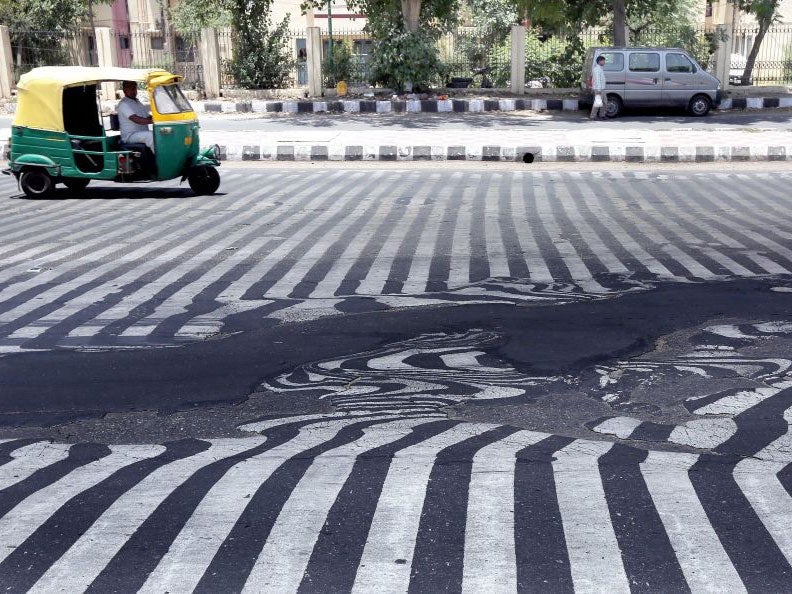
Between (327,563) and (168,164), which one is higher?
(168,164)

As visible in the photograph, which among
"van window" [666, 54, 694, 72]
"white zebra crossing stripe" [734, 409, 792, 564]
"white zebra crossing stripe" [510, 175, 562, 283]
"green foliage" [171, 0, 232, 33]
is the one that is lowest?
"white zebra crossing stripe" [734, 409, 792, 564]

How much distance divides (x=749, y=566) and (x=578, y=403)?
6.33 ft

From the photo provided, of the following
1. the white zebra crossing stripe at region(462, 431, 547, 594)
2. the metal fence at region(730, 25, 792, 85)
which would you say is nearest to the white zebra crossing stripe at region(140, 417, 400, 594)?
the white zebra crossing stripe at region(462, 431, 547, 594)

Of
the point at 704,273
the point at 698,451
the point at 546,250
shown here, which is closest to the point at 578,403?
the point at 698,451

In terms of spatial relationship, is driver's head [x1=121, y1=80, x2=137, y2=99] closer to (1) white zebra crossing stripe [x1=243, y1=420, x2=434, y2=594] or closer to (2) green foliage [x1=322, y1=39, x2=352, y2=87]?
(1) white zebra crossing stripe [x1=243, y1=420, x2=434, y2=594]

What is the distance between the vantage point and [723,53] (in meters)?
29.8

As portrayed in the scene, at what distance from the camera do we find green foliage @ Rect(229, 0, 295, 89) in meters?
31.0

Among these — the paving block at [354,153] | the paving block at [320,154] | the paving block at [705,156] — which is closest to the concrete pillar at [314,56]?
the paving block at [320,154]

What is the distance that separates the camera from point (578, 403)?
5230 mm

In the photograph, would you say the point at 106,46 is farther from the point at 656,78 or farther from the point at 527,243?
the point at 527,243

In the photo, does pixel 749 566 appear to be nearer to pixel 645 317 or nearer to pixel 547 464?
pixel 547 464

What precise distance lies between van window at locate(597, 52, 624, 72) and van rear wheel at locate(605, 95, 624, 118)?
0.73 metres

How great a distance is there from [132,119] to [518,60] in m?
18.5

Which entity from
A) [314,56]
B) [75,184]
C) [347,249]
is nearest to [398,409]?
[347,249]
